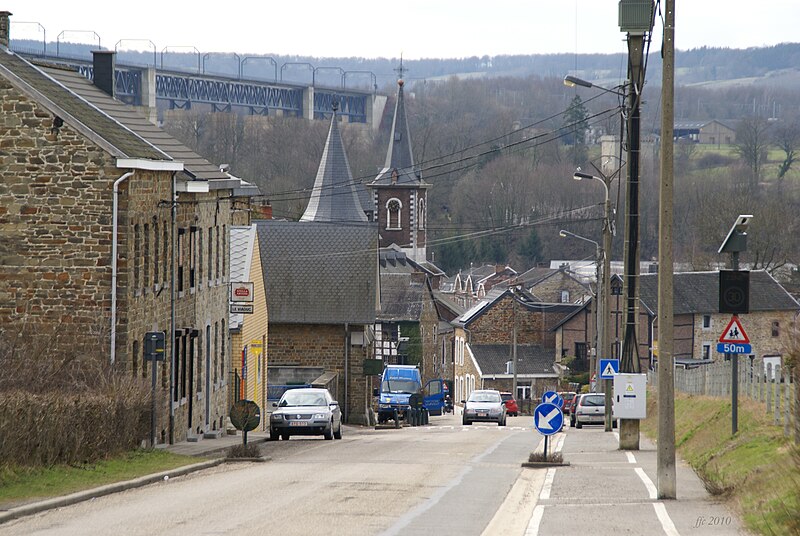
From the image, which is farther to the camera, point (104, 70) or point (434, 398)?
point (434, 398)

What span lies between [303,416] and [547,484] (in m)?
13.1

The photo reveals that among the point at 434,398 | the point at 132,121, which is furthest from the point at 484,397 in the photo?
the point at 132,121

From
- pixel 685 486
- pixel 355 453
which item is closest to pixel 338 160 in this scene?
pixel 355 453

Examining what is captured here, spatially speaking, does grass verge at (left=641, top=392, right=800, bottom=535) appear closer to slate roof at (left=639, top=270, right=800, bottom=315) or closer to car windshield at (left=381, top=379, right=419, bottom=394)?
car windshield at (left=381, top=379, right=419, bottom=394)

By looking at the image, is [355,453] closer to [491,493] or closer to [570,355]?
[491,493]

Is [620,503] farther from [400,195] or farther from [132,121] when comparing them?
[400,195]

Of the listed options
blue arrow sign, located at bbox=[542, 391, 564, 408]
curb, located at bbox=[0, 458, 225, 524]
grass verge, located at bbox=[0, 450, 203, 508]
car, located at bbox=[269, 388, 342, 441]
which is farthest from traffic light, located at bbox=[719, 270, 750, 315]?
car, located at bbox=[269, 388, 342, 441]

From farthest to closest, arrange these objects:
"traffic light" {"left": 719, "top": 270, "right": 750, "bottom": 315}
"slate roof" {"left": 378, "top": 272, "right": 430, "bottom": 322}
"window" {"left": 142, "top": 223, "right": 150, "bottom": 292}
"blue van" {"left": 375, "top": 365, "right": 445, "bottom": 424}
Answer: "slate roof" {"left": 378, "top": 272, "right": 430, "bottom": 322} → "blue van" {"left": 375, "top": 365, "right": 445, "bottom": 424} → "window" {"left": 142, "top": 223, "right": 150, "bottom": 292} → "traffic light" {"left": 719, "top": 270, "right": 750, "bottom": 315}

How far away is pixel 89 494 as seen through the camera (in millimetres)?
17016

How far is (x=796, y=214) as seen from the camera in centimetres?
11475

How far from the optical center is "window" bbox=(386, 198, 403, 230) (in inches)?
5281

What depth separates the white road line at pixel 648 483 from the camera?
57.9 feet

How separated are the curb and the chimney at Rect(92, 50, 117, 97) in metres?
13.1

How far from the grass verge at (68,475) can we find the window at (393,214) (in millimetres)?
111700
